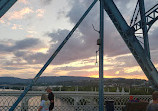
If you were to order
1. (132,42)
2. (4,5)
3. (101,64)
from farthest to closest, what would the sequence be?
1. (132,42)
2. (101,64)
3. (4,5)

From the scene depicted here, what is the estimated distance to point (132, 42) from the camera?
891 centimetres

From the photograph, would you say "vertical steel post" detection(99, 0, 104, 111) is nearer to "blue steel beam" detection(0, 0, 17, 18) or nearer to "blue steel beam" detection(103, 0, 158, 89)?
"blue steel beam" detection(103, 0, 158, 89)

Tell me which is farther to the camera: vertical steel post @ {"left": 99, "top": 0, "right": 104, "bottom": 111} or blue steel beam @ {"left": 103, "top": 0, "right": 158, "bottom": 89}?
blue steel beam @ {"left": 103, "top": 0, "right": 158, "bottom": 89}

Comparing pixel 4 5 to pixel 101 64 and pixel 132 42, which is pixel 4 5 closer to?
pixel 101 64

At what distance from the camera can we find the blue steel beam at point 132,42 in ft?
28.6

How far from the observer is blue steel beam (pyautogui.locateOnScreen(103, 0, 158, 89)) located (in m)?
8.71

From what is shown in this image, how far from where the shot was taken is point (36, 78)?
6582mm

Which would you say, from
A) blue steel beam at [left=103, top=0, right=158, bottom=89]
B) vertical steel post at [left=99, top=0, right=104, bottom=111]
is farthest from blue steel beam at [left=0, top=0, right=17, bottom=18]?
blue steel beam at [left=103, top=0, right=158, bottom=89]

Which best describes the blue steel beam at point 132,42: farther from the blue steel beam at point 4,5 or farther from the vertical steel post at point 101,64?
the blue steel beam at point 4,5

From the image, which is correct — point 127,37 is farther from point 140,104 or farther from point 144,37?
point 140,104

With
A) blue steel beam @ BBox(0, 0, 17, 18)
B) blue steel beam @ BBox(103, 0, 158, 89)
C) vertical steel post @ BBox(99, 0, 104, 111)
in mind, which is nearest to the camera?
blue steel beam @ BBox(0, 0, 17, 18)

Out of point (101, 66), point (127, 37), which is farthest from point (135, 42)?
point (101, 66)

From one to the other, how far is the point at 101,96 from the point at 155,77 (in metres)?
3.19

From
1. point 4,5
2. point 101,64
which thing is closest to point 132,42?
point 101,64
